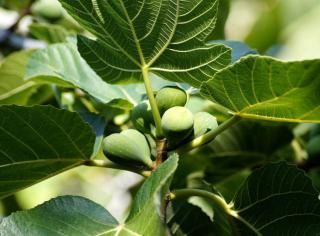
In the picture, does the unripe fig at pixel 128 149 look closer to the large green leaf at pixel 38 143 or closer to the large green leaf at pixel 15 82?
the large green leaf at pixel 38 143

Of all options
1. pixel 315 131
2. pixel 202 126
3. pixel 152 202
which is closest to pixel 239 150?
pixel 315 131

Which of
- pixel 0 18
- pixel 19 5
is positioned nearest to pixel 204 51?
pixel 19 5

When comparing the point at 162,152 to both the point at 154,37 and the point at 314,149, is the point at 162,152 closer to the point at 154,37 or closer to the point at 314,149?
the point at 154,37

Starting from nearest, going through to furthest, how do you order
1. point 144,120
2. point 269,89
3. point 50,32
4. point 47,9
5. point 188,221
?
point 269,89
point 144,120
point 188,221
point 50,32
point 47,9

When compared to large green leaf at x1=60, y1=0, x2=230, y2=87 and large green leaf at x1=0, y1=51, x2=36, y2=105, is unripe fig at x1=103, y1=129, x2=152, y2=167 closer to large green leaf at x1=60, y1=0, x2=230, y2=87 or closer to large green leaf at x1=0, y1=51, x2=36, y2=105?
large green leaf at x1=60, y1=0, x2=230, y2=87

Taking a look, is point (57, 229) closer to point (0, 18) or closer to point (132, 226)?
point (132, 226)
